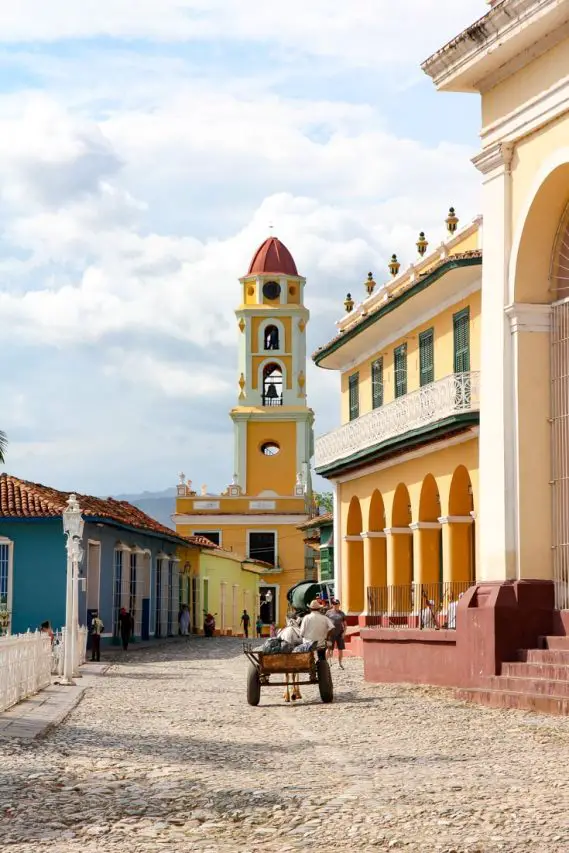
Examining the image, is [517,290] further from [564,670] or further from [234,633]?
[234,633]

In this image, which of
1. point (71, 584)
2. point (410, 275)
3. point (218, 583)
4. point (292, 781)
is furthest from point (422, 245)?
point (218, 583)

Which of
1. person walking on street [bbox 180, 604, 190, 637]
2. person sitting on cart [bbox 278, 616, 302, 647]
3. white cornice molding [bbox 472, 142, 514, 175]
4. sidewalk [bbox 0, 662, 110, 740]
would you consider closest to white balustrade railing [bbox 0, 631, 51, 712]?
sidewalk [bbox 0, 662, 110, 740]

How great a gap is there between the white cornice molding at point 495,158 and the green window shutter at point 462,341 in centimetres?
780

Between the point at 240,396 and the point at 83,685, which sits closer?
the point at 83,685

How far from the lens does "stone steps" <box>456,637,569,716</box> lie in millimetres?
Answer: 14445

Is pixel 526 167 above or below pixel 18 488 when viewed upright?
above

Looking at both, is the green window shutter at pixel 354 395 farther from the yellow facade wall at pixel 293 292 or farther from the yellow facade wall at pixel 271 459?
the yellow facade wall at pixel 271 459

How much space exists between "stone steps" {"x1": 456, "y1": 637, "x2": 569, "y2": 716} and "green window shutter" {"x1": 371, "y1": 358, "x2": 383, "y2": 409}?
1493 centimetres

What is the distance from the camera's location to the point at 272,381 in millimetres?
70438

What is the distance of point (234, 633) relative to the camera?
6344 centimetres

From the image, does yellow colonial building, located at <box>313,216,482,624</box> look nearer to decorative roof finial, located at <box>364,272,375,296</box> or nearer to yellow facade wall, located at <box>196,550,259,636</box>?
decorative roof finial, located at <box>364,272,375,296</box>

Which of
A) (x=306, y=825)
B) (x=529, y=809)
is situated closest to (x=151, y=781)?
(x=306, y=825)

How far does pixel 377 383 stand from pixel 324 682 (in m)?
14.7

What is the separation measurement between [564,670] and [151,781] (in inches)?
252
